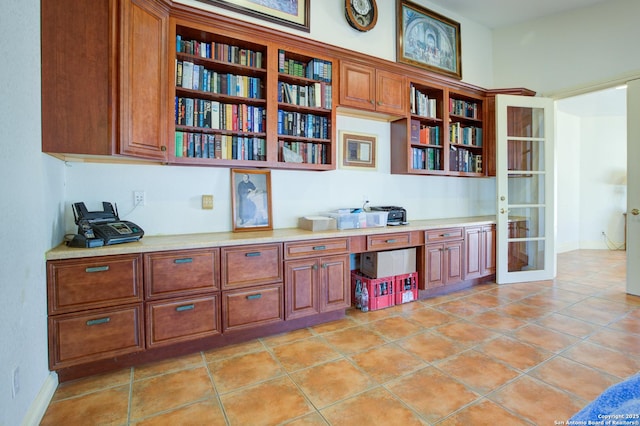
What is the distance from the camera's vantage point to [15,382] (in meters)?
1.36

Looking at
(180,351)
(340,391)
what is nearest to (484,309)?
(340,391)

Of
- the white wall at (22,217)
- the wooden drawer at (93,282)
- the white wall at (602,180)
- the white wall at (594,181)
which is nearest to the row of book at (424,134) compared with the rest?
the wooden drawer at (93,282)

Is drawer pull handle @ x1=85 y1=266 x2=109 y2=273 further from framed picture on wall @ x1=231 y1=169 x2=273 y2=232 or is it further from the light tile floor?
framed picture on wall @ x1=231 y1=169 x2=273 y2=232

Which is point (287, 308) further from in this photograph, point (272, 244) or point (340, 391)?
point (340, 391)

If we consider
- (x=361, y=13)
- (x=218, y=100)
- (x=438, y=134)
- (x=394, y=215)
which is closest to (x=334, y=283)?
(x=394, y=215)

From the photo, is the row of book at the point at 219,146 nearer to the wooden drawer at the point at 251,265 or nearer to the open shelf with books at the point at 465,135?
the wooden drawer at the point at 251,265

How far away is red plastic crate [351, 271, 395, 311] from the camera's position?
9.82ft

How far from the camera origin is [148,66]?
2096 millimetres

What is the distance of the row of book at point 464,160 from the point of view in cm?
377

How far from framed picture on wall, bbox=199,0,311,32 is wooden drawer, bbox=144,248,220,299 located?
81.2 inches

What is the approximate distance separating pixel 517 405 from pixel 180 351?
2104 millimetres

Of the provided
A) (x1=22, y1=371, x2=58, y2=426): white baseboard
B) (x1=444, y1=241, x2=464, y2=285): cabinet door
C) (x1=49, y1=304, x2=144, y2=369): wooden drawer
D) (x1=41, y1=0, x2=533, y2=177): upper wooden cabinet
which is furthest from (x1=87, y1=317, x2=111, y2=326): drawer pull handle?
(x1=444, y1=241, x2=464, y2=285): cabinet door

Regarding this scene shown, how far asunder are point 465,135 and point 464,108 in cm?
35

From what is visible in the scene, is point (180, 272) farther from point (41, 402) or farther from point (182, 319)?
point (41, 402)
